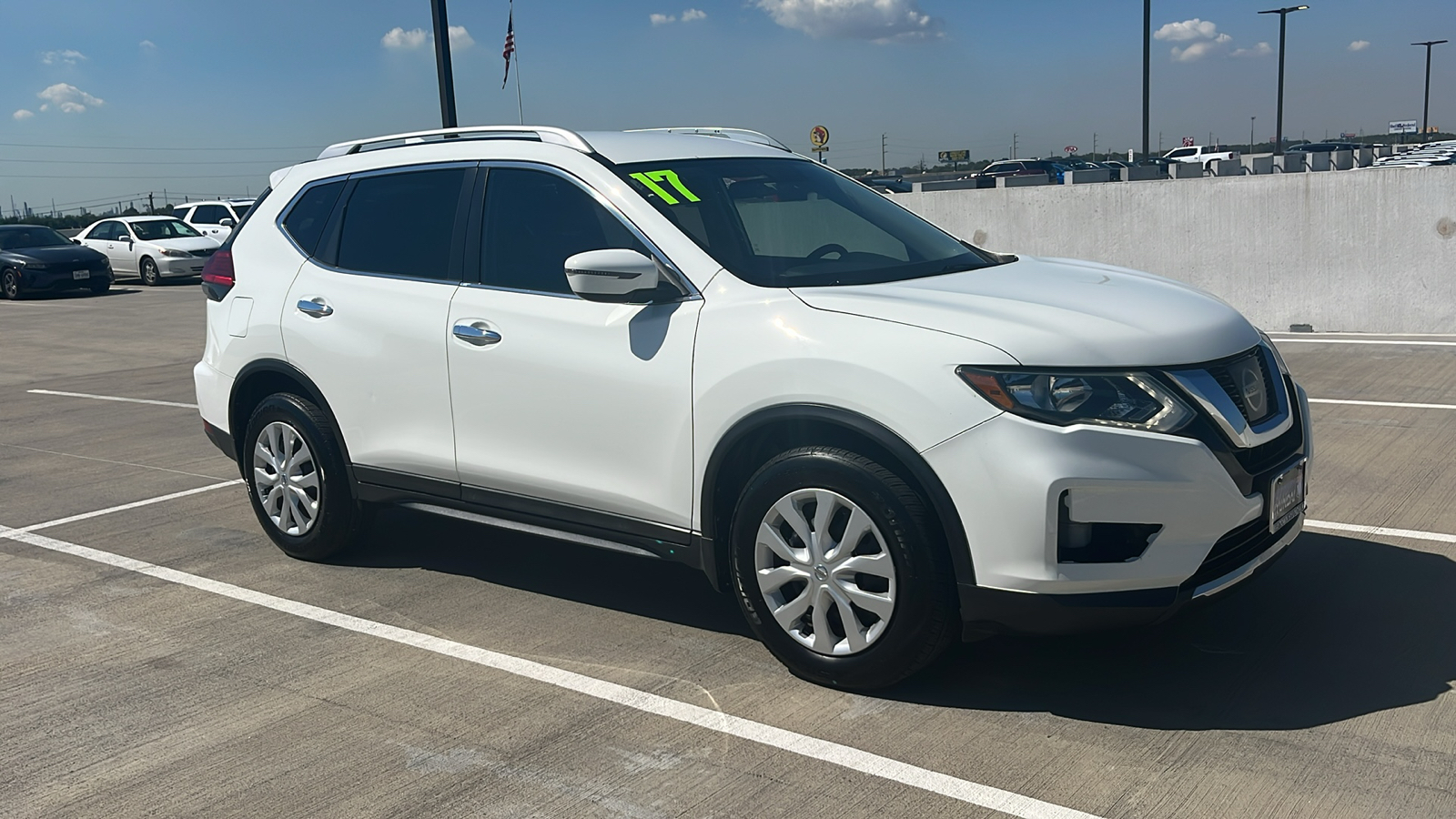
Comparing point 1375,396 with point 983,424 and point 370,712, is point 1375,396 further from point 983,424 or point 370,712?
point 370,712

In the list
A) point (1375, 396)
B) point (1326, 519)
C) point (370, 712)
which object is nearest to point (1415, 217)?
point (1375, 396)

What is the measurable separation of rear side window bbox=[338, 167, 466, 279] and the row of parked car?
2128 cm

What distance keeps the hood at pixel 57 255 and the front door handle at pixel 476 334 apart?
23.5 meters

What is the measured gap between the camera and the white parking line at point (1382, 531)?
5.56m

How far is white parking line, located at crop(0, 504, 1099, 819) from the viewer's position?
340 centimetres

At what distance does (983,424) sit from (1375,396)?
6.50 m

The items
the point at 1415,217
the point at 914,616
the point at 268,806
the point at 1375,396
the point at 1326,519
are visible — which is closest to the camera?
the point at 268,806

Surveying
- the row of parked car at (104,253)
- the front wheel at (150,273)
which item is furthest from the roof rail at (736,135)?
the front wheel at (150,273)

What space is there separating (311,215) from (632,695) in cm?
292

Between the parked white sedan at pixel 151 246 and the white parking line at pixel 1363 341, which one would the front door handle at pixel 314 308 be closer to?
the white parking line at pixel 1363 341

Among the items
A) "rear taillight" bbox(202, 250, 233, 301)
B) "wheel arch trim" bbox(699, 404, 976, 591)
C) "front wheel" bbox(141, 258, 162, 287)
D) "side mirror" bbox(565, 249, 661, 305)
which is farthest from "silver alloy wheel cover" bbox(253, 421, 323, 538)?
"front wheel" bbox(141, 258, 162, 287)

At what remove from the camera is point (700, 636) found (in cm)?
473

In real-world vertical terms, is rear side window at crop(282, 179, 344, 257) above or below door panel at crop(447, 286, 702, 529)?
above

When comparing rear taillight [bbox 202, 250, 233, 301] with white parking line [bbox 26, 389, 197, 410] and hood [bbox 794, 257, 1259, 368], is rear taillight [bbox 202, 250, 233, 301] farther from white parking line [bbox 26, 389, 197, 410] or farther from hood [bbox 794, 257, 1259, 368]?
white parking line [bbox 26, 389, 197, 410]
